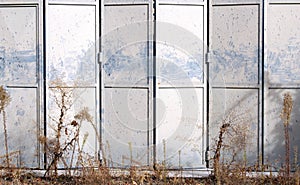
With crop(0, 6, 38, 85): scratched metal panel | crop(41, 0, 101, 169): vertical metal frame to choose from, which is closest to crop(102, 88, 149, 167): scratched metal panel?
crop(41, 0, 101, 169): vertical metal frame

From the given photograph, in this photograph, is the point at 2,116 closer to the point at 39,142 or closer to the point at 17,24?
the point at 39,142

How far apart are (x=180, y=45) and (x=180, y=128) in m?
1.02

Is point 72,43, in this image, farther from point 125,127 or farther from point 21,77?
point 125,127

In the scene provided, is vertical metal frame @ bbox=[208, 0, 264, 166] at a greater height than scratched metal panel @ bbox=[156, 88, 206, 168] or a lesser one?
greater

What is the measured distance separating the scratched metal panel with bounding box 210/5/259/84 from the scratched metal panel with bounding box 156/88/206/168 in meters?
0.41

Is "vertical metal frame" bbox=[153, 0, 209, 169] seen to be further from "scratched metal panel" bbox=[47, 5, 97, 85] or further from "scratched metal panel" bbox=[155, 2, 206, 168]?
"scratched metal panel" bbox=[47, 5, 97, 85]

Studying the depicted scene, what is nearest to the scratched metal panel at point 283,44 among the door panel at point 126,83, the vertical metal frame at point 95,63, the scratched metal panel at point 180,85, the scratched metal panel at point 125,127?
the scratched metal panel at point 180,85

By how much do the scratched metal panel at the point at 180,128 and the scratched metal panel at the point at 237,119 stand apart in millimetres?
185

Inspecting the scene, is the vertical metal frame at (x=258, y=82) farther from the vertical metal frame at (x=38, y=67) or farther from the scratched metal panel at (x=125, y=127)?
the vertical metal frame at (x=38, y=67)

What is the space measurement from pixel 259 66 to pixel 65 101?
242cm

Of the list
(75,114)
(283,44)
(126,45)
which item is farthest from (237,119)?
(75,114)

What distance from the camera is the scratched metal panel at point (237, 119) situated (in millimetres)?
5914

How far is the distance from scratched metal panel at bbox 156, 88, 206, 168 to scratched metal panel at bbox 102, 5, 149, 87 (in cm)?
40

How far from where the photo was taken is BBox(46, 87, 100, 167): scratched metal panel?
5930 millimetres
